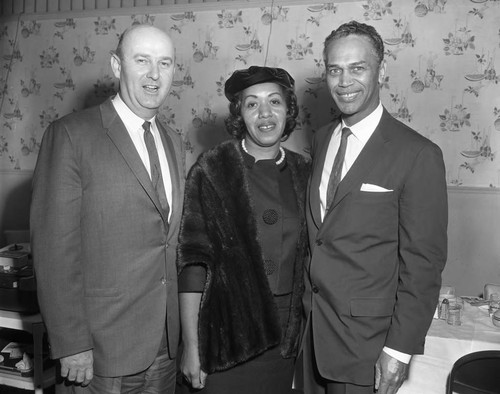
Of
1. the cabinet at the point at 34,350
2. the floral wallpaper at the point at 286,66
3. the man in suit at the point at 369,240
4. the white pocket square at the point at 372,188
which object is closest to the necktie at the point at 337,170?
the man in suit at the point at 369,240

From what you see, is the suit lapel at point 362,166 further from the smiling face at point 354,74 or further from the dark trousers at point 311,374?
the dark trousers at point 311,374

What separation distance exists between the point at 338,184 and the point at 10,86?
169 inches

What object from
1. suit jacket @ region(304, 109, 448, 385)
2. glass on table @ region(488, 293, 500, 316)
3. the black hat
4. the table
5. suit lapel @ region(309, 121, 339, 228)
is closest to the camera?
suit jacket @ region(304, 109, 448, 385)

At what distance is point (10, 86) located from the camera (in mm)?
5109

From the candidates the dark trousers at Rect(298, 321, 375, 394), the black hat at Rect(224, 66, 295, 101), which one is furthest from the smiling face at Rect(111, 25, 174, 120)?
the dark trousers at Rect(298, 321, 375, 394)

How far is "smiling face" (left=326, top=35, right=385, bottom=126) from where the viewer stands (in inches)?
71.2

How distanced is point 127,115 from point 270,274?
29.6 inches

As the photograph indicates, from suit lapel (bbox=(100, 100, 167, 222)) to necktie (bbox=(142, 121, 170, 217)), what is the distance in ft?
0.17

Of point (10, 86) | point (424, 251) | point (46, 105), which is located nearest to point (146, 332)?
point (424, 251)

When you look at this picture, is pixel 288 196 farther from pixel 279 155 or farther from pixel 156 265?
pixel 156 265

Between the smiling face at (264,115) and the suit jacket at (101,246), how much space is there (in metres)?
0.44

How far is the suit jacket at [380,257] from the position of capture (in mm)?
1655

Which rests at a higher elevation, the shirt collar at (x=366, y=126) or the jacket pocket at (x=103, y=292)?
the shirt collar at (x=366, y=126)

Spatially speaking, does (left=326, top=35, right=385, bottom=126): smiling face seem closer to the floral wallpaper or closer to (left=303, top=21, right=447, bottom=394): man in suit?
(left=303, top=21, right=447, bottom=394): man in suit
